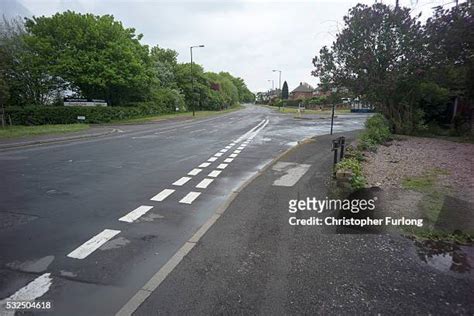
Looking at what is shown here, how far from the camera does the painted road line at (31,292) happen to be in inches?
109

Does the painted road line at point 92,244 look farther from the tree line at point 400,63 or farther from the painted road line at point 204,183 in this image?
the tree line at point 400,63

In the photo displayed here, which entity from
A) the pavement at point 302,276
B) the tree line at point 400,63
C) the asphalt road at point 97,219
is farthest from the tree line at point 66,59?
the pavement at point 302,276

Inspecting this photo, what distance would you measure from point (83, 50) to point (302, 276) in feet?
110

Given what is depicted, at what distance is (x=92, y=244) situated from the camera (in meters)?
4.00

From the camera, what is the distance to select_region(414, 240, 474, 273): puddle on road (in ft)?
11.3

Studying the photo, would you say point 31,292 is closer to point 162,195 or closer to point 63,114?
point 162,195

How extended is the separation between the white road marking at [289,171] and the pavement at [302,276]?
2.35 m

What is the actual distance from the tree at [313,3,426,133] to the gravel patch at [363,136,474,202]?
4.01 metres

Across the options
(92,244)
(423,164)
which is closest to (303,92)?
(423,164)

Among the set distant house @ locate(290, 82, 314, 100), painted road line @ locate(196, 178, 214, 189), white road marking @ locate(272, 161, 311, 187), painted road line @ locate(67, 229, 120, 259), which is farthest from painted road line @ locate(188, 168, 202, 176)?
distant house @ locate(290, 82, 314, 100)

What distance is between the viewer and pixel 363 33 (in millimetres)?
15578

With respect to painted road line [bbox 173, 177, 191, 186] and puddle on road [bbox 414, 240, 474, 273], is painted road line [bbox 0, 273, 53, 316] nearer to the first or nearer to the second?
painted road line [bbox 173, 177, 191, 186]

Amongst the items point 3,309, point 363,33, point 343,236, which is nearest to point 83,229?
point 3,309

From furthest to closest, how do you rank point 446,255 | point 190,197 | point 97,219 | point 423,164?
point 423,164 < point 190,197 < point 97,219 < point 446,255
